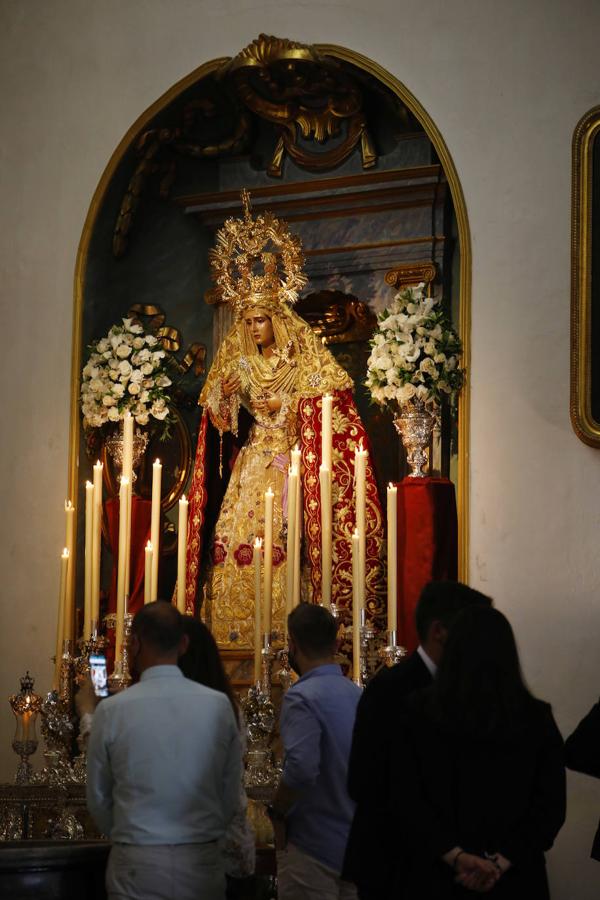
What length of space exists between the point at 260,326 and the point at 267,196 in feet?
3.39

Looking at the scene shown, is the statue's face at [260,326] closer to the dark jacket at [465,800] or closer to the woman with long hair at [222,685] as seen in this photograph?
the woman with long hair at [222,685]

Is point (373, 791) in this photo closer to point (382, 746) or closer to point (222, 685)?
point (382, 746)

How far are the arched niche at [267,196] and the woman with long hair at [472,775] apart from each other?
3.62 metres

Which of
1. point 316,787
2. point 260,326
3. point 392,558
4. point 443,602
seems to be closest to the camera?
point 443,602

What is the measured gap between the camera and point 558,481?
6.34 metres

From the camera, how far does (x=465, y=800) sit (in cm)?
333

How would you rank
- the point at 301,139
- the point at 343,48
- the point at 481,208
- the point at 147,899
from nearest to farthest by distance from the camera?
1. the point at 147,899
2. the point at 481,208
3. the point at 343,48
4. the point at 301,139

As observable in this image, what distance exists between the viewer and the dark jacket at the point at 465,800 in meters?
3.32

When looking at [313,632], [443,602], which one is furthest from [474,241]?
[443,602]

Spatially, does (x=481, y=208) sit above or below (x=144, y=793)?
above

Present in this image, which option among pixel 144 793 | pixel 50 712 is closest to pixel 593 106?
pixel 50 712

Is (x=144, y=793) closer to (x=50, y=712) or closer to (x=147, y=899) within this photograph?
(x=147, y=899)

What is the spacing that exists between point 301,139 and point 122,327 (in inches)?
55.3

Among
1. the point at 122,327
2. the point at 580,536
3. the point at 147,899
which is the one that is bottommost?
the point at 147,899
